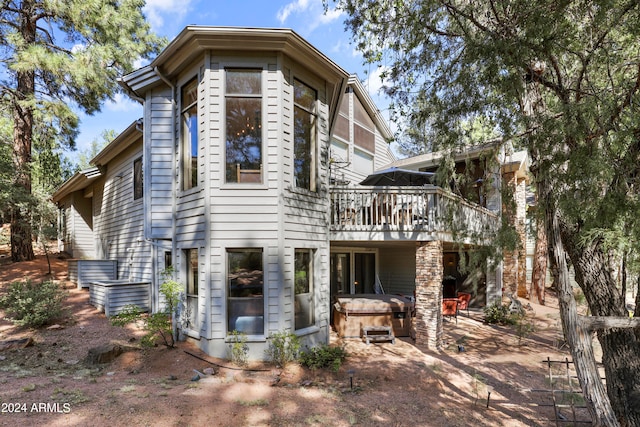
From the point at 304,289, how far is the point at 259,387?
233 cm

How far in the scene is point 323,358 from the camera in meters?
6.84

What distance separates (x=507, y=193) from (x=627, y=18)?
2914 millimetres

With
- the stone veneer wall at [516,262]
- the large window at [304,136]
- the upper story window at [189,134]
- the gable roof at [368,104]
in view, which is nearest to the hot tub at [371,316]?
the large window at [304,136]

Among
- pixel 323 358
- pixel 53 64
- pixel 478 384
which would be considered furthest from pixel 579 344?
pixel 53 64

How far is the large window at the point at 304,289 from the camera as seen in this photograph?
7402 mm

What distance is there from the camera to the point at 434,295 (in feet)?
27.2

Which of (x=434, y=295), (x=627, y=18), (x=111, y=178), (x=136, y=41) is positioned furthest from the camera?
(x=136, y=41)

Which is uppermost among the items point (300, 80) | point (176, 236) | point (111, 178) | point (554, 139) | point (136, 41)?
point (136, 41)

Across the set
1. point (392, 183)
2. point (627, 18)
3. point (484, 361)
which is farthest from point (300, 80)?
point (484, 361)

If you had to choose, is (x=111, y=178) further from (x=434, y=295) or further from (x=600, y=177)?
(x=600, y=177)

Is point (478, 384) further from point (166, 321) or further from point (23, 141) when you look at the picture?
point (23, 141)

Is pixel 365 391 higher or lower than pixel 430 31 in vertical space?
lower

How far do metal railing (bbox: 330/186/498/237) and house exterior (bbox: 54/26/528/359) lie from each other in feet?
0.09

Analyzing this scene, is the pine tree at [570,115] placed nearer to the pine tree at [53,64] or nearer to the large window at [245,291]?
the large window at [245,291]
